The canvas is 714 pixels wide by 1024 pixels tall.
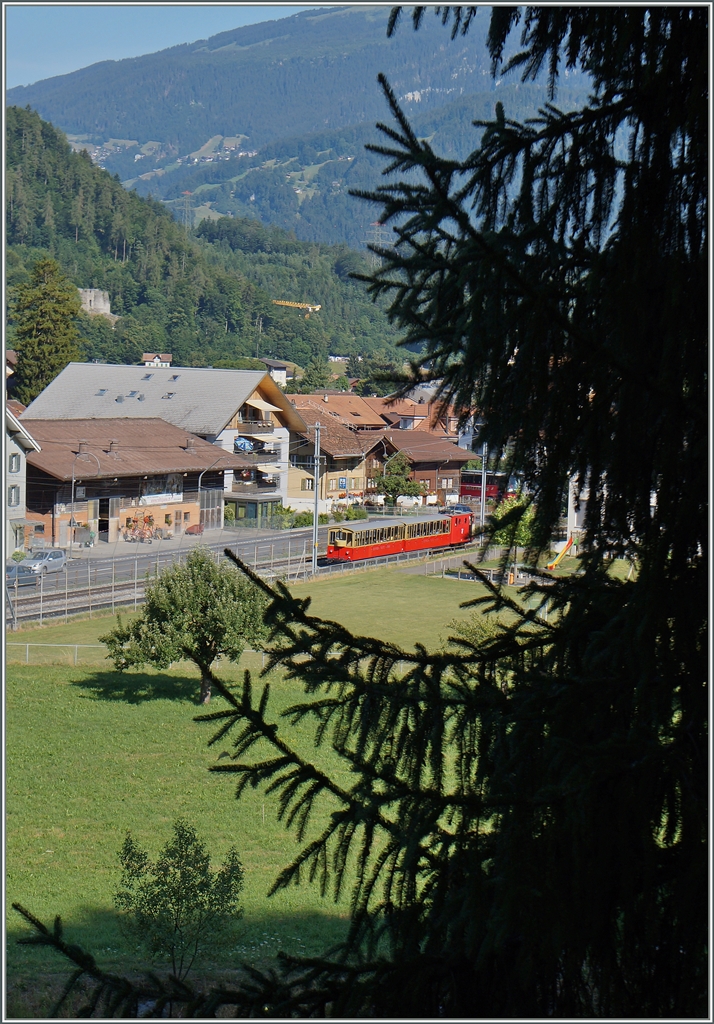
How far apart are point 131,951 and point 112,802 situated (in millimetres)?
3393

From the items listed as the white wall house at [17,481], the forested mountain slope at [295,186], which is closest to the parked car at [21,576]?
the white wall house at [17,481]

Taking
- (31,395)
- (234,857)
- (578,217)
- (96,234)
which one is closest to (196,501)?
(31,395)

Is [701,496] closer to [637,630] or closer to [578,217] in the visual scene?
[637,630]

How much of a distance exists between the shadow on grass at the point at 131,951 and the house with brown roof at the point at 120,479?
570 inches

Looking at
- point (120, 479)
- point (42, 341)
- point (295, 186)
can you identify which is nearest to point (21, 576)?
point (120, 479)

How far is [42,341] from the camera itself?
35.3m

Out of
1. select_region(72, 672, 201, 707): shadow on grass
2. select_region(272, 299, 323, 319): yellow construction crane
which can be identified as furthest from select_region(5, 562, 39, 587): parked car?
select_region(272, 299, 323, 319): yellow construction crane

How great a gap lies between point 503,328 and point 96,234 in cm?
8186

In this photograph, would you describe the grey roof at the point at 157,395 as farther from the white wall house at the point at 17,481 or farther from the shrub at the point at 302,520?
the white wall house at the point at 17,481

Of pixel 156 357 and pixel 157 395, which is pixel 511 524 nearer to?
pixel 157 395

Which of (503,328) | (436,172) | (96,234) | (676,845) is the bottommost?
(676,845)

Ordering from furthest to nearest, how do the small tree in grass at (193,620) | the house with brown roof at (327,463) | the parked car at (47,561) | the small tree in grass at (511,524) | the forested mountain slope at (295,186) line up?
the forested mountain slope at (295,186) < the house with brown roof at (327,463) < the parked car at (47,561) < the small tree in grass at (193,620) < the small tree in grass at (511,524)

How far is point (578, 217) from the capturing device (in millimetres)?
2146

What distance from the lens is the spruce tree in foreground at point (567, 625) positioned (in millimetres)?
1666
